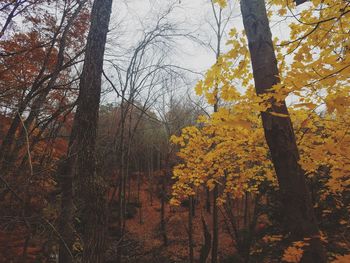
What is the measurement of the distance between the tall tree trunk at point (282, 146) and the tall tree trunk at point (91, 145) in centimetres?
176

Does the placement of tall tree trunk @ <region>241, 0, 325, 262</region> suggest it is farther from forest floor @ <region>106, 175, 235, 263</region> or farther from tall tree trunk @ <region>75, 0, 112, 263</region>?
forest floor @ <region>106, 175, 235, 263</region>

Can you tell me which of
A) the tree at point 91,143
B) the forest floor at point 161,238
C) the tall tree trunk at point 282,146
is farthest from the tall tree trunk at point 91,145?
the forest floor at point 161,238

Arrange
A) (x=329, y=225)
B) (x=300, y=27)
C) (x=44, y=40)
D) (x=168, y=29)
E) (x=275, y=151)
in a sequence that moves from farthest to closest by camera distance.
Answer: (x=44, y=40) → (x=329, y=225) → (x=168, y=29) → (x=300, y=27) → (x=275, y=151)

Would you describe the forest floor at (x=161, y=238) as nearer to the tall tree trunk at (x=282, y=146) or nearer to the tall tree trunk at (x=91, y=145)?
the tall tree trunk at (x=91, y=145)

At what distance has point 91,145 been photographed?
2926 mm

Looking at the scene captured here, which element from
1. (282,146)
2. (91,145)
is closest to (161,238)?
(91,145)

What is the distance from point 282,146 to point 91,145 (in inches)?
78.5

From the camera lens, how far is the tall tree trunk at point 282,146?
225 cm

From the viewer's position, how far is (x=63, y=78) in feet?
34.1

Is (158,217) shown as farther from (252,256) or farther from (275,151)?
(275,151)

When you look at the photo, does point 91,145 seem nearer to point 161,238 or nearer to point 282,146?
point 282,146

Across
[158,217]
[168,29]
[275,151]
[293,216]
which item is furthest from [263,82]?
[158,217]

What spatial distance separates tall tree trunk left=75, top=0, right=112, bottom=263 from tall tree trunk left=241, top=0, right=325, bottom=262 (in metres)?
1.76

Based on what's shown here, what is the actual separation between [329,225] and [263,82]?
21.9ft
